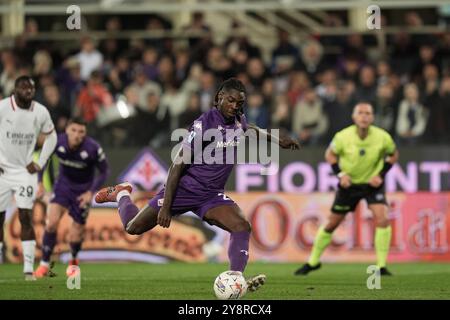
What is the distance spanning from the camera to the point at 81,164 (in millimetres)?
17953

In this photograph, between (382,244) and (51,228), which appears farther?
(51,228)

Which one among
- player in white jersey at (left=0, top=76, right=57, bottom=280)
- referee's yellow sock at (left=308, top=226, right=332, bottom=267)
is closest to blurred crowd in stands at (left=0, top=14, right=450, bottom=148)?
referee's yellow sock at (left=308, top=226, right=332, bottom=267)

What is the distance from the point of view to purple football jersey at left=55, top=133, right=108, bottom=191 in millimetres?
17750

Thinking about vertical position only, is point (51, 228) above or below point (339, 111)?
below

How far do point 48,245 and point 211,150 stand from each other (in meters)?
5.62

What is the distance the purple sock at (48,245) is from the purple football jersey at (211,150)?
493 centimetres

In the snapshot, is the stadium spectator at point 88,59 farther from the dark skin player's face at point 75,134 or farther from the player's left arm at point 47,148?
the player's left arm at point 47,148

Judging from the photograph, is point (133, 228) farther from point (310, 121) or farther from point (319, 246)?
point (310, 121)

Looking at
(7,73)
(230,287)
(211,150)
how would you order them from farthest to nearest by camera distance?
(7,73) → (211,150) → (230,287)

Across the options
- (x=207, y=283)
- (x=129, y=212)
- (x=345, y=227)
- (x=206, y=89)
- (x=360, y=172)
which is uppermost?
(x=206, y=89)

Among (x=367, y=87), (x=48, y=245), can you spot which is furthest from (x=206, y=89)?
(x=48, y=245)

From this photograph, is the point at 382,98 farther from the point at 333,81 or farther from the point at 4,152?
the point at 4,152

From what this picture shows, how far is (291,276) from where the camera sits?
17.0 meters

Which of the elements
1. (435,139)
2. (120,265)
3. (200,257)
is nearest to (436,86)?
(435,139)
